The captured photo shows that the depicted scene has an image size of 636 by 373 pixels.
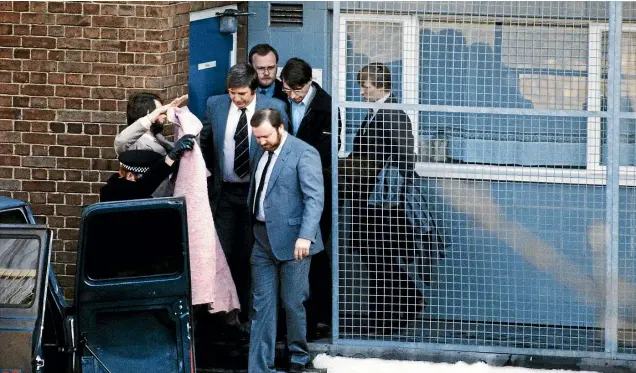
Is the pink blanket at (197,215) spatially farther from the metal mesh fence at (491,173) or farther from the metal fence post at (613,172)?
the metal fence post at (613,172)

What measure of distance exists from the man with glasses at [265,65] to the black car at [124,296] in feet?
8.44

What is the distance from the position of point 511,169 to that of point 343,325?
5.86 feet

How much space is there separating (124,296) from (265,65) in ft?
10.0

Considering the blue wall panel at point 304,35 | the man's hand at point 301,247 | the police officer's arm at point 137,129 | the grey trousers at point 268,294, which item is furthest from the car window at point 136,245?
the blue wall panel at point 304,35

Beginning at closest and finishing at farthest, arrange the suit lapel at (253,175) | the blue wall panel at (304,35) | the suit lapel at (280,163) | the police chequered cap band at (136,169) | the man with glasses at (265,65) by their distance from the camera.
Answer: the police chequered cap band at (136,169) < the suit lapel at (280,163) < the suit lapel at (253,175) < the man with glasses at (265,65) < the blue wall panel at (304,35)

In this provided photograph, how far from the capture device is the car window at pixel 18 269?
7.79m

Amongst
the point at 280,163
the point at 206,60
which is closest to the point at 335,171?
the point at 280,163

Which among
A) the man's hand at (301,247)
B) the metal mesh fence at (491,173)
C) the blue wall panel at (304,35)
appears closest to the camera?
the man's hand at (301,247)

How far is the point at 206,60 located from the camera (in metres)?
11.5

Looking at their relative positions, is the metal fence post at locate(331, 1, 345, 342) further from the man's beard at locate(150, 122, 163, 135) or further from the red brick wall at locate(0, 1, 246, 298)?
the red brick wall at locate(0, 1, 246, 298)

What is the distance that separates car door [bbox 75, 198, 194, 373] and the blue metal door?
118 inches

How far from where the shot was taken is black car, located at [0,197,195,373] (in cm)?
821

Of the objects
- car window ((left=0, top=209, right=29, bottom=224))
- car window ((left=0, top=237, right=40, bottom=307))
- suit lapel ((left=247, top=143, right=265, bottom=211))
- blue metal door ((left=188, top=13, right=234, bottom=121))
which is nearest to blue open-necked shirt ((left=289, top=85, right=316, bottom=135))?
suit lapel ((left=247, top=143, right=265, bottom=211))

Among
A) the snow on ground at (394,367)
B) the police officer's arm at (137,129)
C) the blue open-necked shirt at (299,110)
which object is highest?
the blue open-necked shirt at (299,110)
